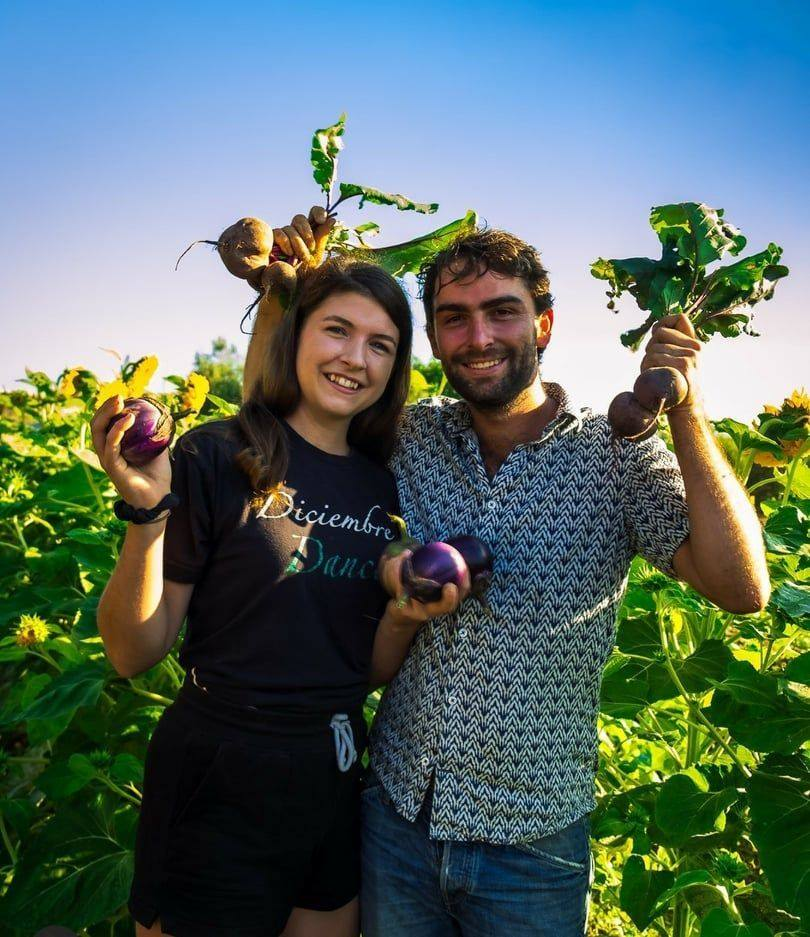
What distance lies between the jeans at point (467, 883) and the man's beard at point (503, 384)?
93 cm

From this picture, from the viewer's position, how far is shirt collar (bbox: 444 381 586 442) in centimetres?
197

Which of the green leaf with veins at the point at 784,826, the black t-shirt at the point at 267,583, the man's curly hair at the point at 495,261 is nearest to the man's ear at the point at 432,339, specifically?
the man's curly hair at the point at 495,261

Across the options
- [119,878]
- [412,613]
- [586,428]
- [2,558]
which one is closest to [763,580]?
[586,428]

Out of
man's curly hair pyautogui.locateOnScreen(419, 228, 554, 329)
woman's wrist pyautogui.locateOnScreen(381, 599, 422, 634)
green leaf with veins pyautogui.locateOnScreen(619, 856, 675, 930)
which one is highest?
man's curly hair pyautogui.locateOnScreen(419, 228, 554, 329)

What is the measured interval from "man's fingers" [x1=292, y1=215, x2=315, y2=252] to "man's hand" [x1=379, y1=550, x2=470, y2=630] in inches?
39.9

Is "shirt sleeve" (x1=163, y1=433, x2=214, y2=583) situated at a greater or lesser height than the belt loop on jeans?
greater

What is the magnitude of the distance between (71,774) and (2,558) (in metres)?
1.39

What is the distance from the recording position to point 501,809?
5.93 feet

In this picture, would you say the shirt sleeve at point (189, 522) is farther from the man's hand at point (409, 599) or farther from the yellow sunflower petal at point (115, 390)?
the man's hand at point (409, 599)

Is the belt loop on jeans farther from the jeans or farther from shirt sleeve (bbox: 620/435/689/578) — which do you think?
shirt sleeve (bbox: 620/435/689/578)

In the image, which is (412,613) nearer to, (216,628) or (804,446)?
(216,628)

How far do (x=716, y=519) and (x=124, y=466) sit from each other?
115 centimetres

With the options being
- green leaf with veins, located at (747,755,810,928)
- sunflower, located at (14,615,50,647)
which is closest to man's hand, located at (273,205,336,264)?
sunflower, located at (14,615,50,647)

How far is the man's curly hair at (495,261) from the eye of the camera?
2.08 m
